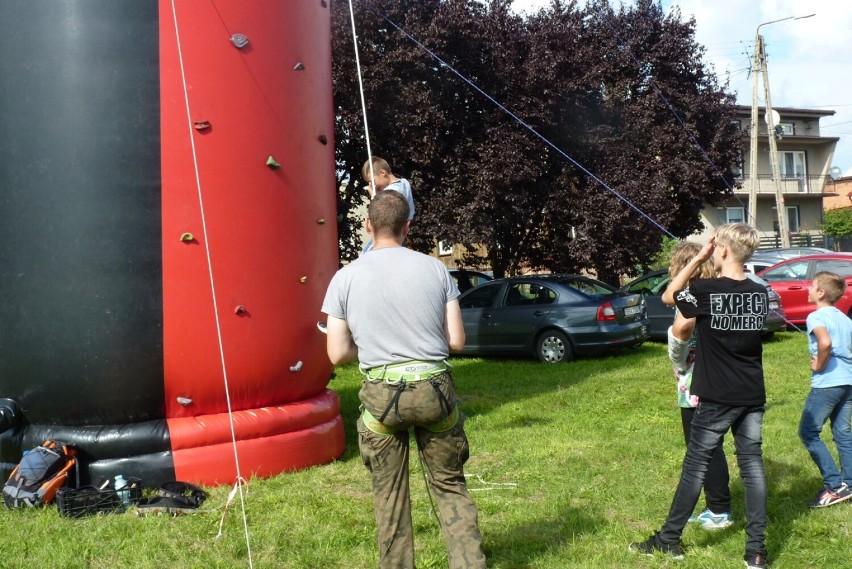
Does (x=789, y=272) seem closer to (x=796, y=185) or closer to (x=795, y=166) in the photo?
(x=796, y=185)

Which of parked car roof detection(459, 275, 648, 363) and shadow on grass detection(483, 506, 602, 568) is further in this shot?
parked car roof detection(459, 275, 648, 363)

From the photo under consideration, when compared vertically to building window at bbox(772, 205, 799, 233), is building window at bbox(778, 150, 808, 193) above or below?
above

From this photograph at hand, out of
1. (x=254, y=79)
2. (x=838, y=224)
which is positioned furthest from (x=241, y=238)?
(x=838, y=224)

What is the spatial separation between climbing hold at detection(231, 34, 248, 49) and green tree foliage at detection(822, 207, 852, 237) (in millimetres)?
42857

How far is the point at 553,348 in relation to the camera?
42.1 feet

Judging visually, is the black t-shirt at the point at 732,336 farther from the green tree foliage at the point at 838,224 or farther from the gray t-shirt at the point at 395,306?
the green tree foliage at the point at 838,224

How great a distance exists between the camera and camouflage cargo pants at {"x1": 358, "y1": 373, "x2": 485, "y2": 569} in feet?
11.8

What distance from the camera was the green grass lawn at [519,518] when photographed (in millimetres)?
4461

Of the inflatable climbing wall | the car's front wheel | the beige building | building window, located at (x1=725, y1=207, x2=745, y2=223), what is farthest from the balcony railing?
the inflatable climbing wall

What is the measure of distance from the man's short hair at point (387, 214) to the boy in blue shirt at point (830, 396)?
117 inches

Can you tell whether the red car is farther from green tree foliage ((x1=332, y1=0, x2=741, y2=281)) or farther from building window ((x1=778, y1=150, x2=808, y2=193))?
building window ((x1=778, y1=150, x2=808, y2=193))

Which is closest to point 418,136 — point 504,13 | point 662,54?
point 504,13

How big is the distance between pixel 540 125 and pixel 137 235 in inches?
488

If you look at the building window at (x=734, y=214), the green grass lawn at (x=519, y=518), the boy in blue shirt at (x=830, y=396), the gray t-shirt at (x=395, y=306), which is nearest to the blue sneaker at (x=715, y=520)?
the green grass lawn at (x=519, y=518)
